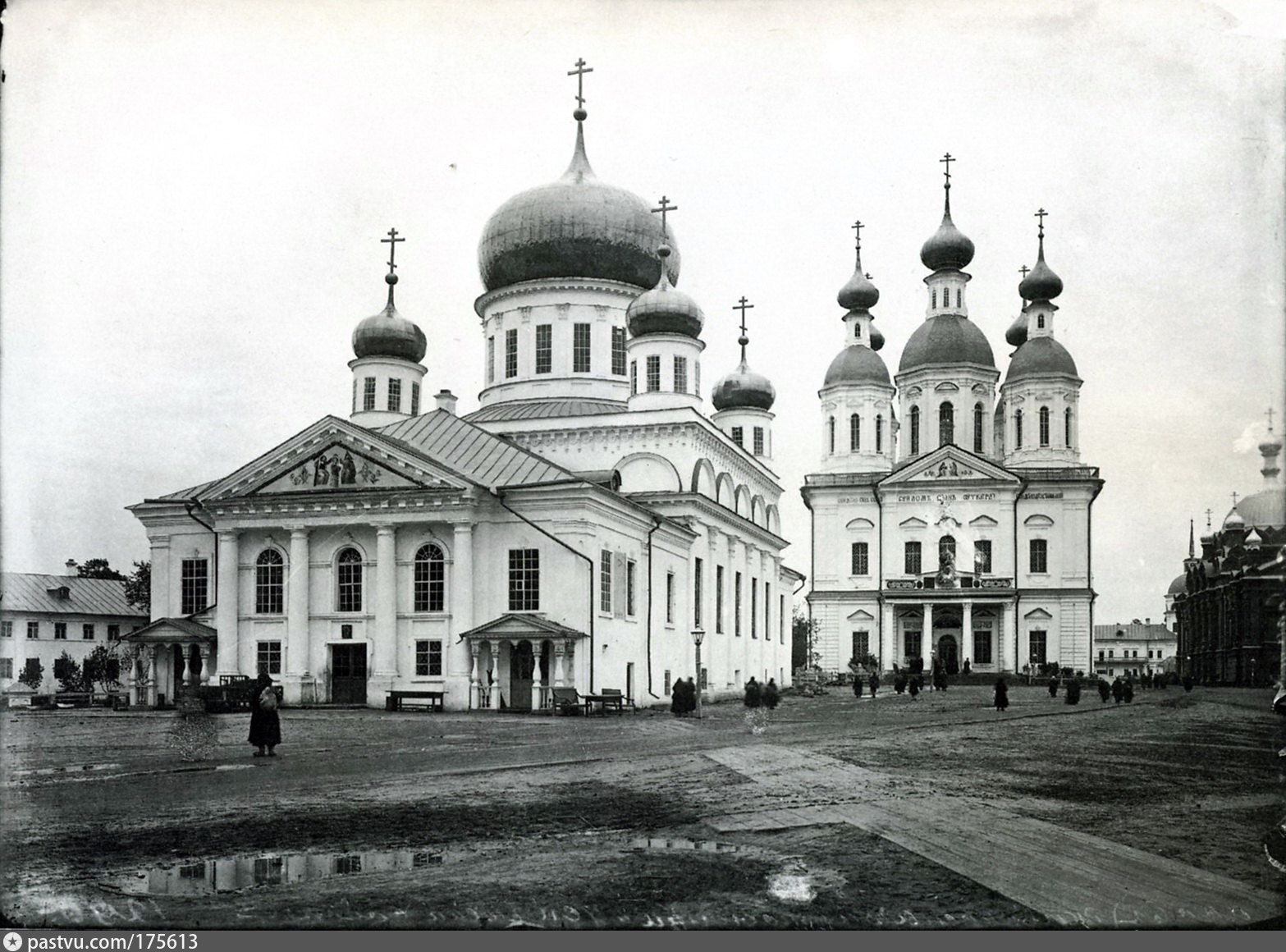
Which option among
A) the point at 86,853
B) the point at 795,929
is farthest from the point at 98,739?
the point at 795,929

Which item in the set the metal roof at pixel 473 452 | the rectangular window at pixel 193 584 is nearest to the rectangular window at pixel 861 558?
the metal roof at pixel 473 452

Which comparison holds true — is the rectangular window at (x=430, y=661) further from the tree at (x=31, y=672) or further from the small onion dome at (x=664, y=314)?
the tree at (x=31, y=672)

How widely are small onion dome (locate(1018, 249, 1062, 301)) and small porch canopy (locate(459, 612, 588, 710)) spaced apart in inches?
2028

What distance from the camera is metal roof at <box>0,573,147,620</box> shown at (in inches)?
620

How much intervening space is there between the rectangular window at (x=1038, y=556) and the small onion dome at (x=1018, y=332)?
1589 centimetres

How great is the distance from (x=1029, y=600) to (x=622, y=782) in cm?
6174

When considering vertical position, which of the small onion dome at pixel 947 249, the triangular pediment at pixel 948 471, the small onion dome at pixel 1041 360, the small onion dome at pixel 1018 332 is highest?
the small onion dome at pixel 947 249

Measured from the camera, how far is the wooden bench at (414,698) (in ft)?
110

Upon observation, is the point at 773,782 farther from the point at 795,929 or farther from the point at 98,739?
the point at 98,739

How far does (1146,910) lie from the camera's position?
8.43 m

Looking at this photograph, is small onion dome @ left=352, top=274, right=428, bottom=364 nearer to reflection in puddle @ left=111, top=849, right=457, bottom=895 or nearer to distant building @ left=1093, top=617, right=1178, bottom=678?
reflection in puddle @ left=111, top=849, right=457, bottom=895

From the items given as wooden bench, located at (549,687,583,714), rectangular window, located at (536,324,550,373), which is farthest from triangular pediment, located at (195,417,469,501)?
rectangular window, located at (536,324,550,373)

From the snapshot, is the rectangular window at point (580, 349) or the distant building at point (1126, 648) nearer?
the rectangular window at point (580, 349)

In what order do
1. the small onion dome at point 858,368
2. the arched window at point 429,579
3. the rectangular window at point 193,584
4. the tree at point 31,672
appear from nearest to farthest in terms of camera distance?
the arched window at point 429,579
the rectangular window at point 193,584
the tree at point 31,672
the small onion dome at point 858,368
